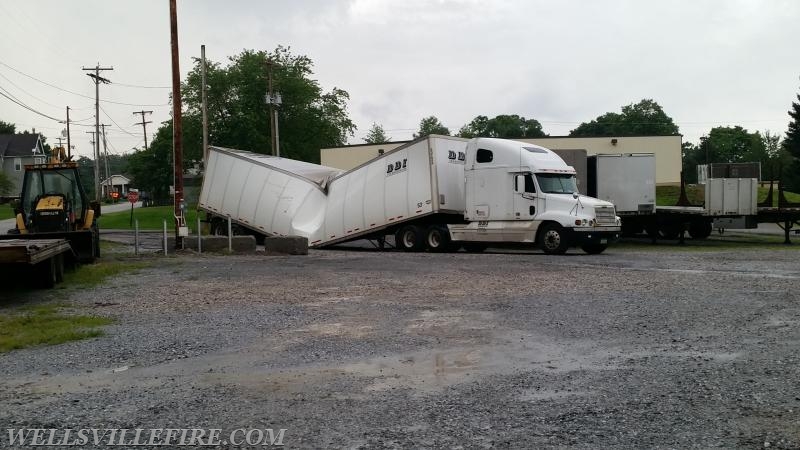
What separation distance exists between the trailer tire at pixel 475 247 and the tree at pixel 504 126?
9454 centimetres

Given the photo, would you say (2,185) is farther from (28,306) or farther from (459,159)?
(28,306)

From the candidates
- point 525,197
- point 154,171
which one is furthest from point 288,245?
point 154,171

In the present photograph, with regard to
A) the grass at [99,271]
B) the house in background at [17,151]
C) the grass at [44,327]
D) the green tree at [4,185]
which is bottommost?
the grass at [44,327]

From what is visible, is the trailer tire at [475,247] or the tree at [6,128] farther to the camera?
the tree at [6,128]

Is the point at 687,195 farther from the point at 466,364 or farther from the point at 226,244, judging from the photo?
the point at 466,364

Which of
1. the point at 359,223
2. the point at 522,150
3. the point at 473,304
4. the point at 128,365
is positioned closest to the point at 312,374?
the point at 128,365

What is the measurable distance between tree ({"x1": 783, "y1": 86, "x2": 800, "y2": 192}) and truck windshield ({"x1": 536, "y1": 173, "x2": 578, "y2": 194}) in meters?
54.4

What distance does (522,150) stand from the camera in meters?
21.9

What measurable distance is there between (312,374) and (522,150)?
53.6 ft

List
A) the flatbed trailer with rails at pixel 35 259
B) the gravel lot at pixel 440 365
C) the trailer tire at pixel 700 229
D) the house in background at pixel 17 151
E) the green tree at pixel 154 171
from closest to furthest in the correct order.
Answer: the gravel lot at pixel 440 365
the flatbed trailer with rails at pixel 35 259
the trailer tire at pixel 700 229
the green tree at pixel 154 171
the house in background at pixel 17 151

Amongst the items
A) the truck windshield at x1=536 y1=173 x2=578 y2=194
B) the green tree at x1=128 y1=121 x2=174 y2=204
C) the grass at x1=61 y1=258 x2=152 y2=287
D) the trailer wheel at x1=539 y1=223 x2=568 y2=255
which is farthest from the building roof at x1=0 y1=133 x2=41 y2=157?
the trailer wheel at x1=539 y1=223 x2=568 y2=255

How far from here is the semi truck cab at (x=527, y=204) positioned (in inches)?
822

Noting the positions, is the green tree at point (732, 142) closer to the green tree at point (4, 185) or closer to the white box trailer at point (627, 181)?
the white box trailer at point (627, 181)

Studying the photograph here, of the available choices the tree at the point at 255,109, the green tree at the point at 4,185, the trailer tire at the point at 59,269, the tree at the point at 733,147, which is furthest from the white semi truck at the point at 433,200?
the tree at the point at 733,147
